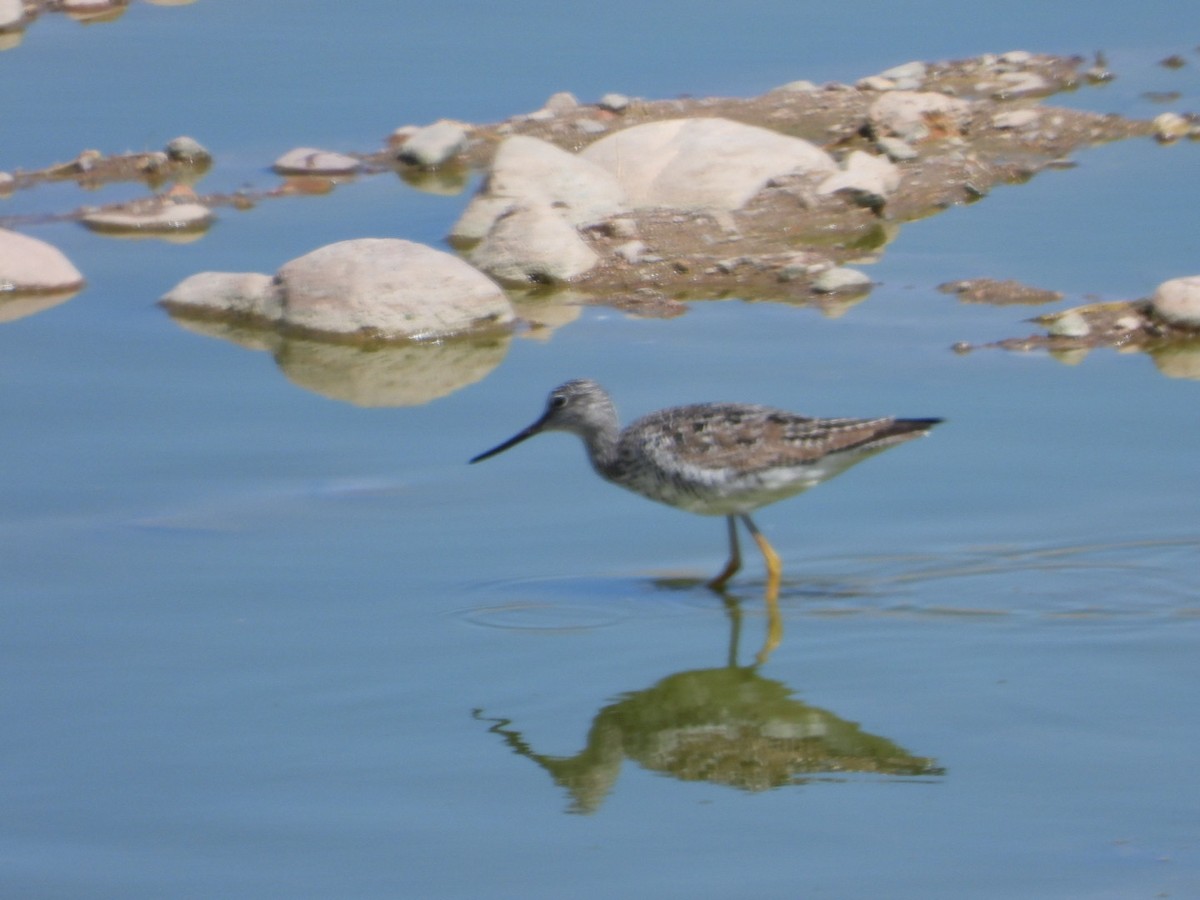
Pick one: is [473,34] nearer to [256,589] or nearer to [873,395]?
[873,395]

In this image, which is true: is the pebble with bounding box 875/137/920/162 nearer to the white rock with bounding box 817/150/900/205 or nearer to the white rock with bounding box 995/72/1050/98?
the white rock with bounding box 817/150/900/205

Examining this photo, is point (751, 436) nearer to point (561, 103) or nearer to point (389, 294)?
point (389, 294)

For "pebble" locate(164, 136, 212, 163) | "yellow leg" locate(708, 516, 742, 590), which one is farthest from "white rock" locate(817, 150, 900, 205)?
"yellow leg" locate(708, 516, 742, 590)

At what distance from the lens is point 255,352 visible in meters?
13.2

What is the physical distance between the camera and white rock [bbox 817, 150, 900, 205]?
15.7m

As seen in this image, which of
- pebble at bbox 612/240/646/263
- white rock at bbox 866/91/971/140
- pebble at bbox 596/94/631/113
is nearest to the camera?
pebble at bbox 612/240/646/263

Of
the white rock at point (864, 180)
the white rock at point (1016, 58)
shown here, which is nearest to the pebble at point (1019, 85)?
the white rock at point (1016, 58)

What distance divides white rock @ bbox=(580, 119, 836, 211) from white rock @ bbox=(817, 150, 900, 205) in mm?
191

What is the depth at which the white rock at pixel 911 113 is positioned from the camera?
17.2 metres

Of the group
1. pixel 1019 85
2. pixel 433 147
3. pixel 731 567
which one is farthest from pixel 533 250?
pixel 1019 85

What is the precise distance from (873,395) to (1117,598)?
2.87 metres

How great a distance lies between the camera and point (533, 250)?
14.4 metres

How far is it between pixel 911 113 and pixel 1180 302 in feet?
16.1

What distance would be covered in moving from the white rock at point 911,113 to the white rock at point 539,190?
2.85 meters
